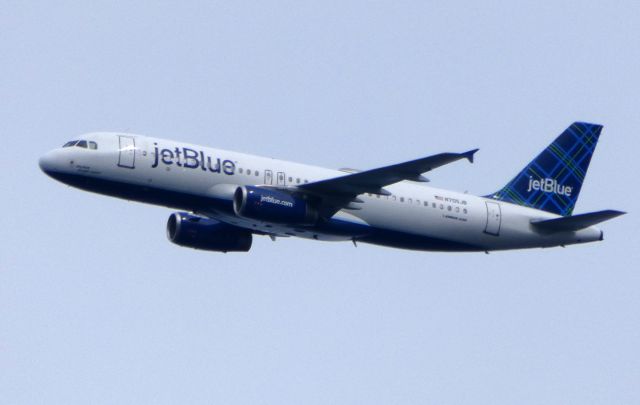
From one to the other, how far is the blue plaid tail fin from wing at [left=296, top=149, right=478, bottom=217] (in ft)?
28.5

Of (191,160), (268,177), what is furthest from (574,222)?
(191,160)

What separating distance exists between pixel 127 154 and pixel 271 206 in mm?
5874

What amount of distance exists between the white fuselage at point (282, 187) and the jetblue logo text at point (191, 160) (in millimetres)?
39

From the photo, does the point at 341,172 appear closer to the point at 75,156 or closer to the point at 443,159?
the point at 443,159

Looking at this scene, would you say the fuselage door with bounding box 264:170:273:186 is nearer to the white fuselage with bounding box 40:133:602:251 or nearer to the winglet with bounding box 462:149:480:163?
the white fuselage with bounding box 40:133:602:251

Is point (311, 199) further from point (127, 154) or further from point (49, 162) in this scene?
point (49, 162)

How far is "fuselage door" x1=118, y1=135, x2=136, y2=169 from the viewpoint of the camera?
49.4 m

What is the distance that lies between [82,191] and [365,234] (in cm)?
1154

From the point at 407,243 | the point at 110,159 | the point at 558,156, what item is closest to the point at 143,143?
the point at 110,159

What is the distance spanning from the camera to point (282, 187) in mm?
51219

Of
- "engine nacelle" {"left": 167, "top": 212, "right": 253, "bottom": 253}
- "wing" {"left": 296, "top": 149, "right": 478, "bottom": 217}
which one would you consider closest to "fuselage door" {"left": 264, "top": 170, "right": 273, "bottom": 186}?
"wing" {"left": 296, "top": 149, "right": 478, "bottom": 217}

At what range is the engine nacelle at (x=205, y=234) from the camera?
181ft

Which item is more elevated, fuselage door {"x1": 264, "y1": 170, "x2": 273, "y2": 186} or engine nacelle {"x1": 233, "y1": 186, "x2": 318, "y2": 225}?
fuselage door {"x1": 264, "y1": 170, "x2": 273, "y2": 186}

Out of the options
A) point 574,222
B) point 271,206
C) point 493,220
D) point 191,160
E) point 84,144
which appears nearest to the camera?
point 271,206
